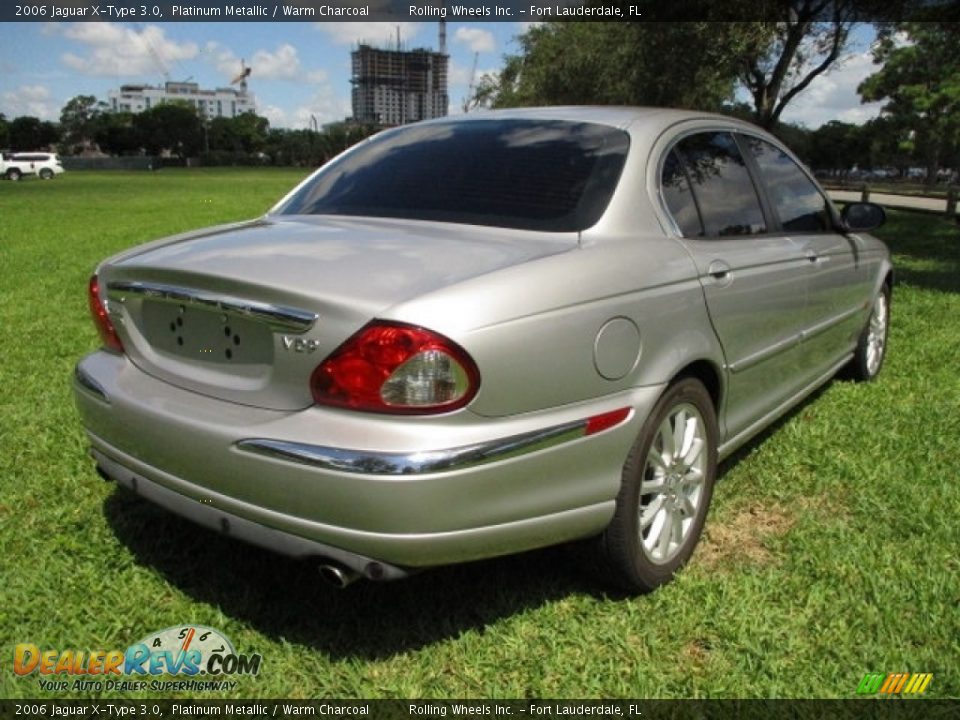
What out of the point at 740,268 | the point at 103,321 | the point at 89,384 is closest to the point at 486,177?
the point at 740,268

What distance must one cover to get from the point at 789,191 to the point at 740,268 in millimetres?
1069

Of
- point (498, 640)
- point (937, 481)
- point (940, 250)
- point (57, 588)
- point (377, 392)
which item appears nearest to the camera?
point (377, 392)

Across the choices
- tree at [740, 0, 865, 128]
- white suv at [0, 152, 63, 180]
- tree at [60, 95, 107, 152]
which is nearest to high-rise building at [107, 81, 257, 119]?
tree at [60, 95, 107, 152]

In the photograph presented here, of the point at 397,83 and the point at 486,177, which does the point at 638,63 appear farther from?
the point at 397,83

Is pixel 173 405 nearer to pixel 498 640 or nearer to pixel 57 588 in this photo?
pixel 57 588

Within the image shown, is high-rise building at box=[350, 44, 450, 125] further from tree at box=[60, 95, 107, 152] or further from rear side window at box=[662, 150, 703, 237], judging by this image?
rear side window at box=[662, 150, 703, 237]

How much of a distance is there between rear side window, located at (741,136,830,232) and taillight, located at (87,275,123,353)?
2.71 meters

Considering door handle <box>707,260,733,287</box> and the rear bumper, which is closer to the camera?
the rear bumper

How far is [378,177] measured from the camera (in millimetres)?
3164

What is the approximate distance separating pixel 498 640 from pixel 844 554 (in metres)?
1.37

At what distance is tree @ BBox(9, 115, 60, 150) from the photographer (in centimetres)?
10646

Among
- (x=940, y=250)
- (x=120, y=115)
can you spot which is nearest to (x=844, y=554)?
(x=940, y=250)

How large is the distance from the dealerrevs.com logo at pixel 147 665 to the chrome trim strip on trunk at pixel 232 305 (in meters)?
1.01

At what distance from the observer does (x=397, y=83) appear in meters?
120
